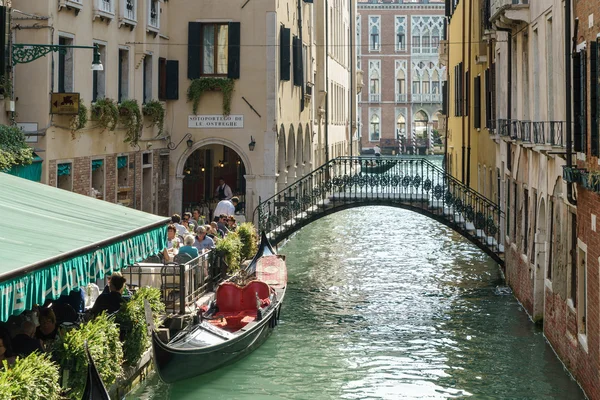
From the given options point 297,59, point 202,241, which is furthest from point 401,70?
point 202,241

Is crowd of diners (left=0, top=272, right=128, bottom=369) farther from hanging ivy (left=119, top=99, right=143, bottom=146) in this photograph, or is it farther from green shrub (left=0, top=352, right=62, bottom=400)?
hanging ivy (left=119, top=99, right=143, bottom=146)

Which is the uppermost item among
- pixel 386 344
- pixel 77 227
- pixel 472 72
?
pixel 472 72

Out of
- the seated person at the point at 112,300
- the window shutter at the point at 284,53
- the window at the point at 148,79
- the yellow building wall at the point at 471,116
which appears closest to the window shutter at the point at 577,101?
the seated person at the point at 112,300

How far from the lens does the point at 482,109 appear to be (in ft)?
74.6

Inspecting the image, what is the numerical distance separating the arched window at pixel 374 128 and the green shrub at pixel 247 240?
57.0 metres

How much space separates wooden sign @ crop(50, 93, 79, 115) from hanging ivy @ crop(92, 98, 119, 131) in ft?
5.14

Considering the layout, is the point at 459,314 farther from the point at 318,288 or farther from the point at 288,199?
the point at 288,199

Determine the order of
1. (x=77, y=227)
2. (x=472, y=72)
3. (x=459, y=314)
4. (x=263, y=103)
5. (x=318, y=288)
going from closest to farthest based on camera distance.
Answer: (x=77, y=227) < (x=459, y=314) < (x=318, y=288) < (x=263, y=103) < (x=472, y=72)

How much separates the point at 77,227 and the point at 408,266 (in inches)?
518

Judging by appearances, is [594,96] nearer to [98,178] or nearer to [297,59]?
[98,178]

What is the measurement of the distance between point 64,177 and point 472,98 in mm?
10938

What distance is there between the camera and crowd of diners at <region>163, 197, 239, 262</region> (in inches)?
576

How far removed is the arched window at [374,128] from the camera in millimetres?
75438

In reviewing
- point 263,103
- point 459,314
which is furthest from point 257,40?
point 459,314
